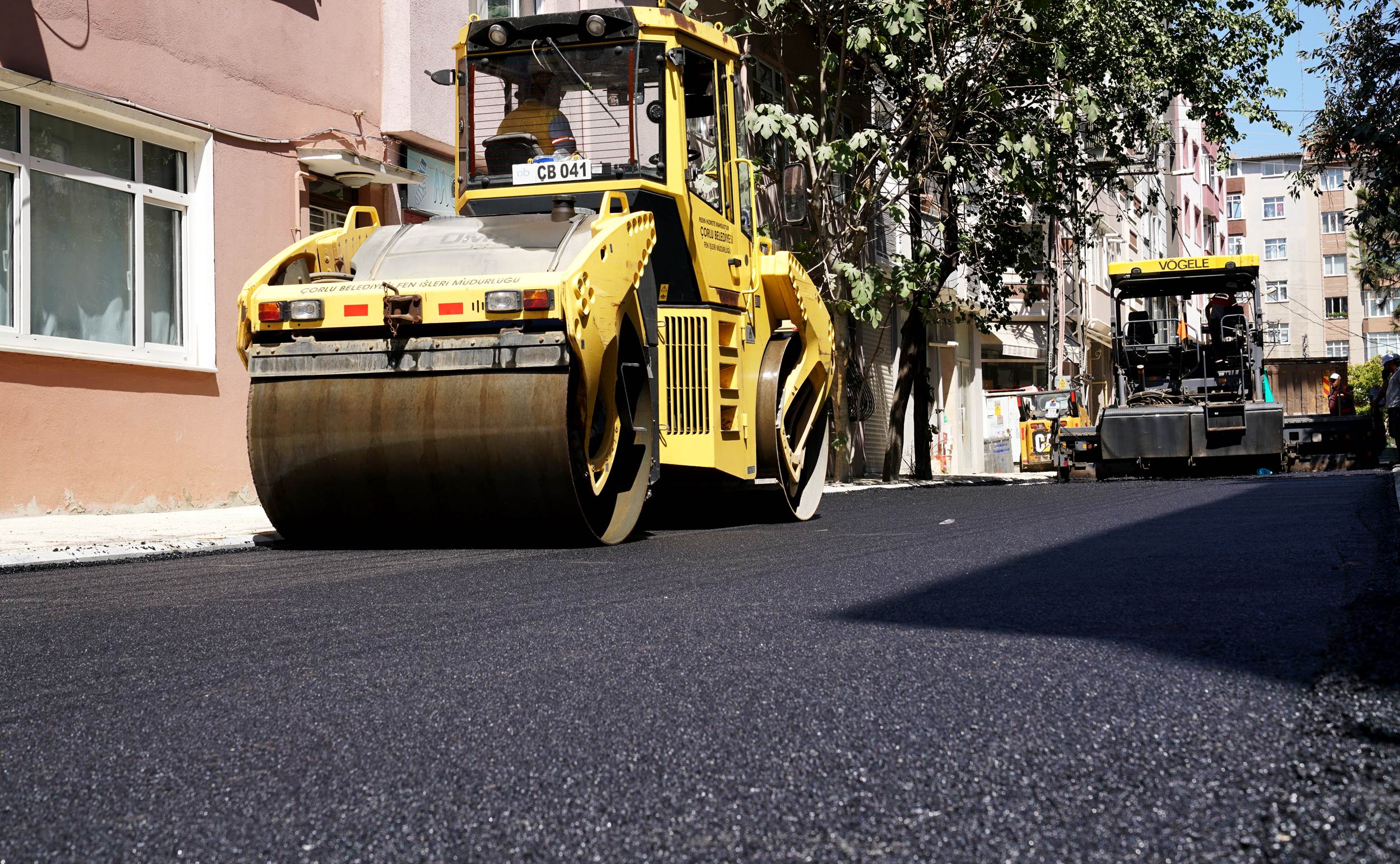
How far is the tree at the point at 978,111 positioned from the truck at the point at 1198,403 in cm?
168

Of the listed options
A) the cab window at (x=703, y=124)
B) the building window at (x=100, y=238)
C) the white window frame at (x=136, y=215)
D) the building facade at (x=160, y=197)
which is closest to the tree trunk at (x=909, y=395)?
the building facade at (x=160, y=197)

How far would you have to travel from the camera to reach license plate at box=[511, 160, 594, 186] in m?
8.79

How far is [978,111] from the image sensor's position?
1805 cm

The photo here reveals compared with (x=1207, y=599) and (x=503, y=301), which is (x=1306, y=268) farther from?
(x=1207, y=599)

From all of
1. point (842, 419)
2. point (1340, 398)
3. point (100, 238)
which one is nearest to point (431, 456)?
point (100, 238)

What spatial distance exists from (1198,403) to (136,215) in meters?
12.6

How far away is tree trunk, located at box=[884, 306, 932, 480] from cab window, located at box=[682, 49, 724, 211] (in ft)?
39.6

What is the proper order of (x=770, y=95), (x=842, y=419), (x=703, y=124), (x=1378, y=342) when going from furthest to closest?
(x=1378, y=342), (x=842, y=419), (x=770, y=95), (x=703, y=124)

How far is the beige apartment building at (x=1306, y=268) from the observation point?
85.9 meters

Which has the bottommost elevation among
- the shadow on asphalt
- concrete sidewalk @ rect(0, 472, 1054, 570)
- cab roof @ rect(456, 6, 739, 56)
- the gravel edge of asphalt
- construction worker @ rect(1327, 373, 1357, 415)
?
the gravel edge of asphalt

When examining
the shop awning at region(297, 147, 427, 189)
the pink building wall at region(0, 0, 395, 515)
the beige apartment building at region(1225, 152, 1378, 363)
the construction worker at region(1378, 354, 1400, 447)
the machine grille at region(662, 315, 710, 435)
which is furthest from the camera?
the beige apartment building at region(1225, 152, 1378, 363)

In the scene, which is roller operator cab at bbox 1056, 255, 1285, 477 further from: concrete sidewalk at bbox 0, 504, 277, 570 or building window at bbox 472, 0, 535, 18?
concrete sidewalk at bbox 0, 504, 277, 570

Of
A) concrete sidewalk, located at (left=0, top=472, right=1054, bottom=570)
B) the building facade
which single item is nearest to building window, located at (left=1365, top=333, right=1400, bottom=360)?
the building facade

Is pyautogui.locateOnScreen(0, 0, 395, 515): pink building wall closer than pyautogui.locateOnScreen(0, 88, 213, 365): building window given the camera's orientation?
Yes
